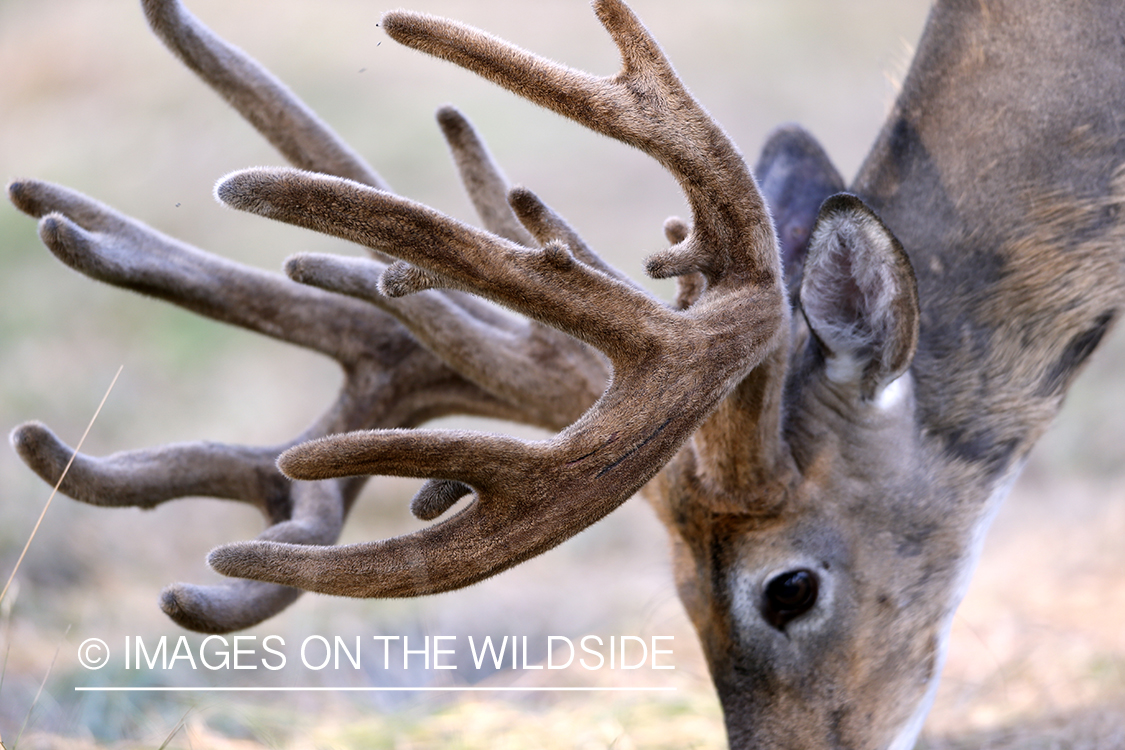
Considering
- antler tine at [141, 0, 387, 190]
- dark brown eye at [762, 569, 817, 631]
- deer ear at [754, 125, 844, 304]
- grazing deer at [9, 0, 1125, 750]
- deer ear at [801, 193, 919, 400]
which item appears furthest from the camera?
deer ear at [754, 125, 844, 304]

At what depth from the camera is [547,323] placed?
6.28 feet

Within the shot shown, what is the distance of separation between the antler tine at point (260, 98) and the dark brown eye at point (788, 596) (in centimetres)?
136

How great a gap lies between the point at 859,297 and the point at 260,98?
150 cm

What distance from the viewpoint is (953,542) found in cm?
249

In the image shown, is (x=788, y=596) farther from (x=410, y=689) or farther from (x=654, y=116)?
(x=410, y=689)

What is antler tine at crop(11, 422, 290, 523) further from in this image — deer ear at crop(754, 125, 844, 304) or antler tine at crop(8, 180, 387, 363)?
deer ear at crop(754, 125, 844, 304)

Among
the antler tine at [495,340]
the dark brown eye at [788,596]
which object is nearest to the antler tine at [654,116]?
the antler tine at [495,340]

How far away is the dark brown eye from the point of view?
235cm

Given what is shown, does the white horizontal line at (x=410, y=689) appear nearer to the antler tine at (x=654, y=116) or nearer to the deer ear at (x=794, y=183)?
the deer ear at (x=794, y=183)

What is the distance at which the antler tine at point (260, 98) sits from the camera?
98.0 inches
